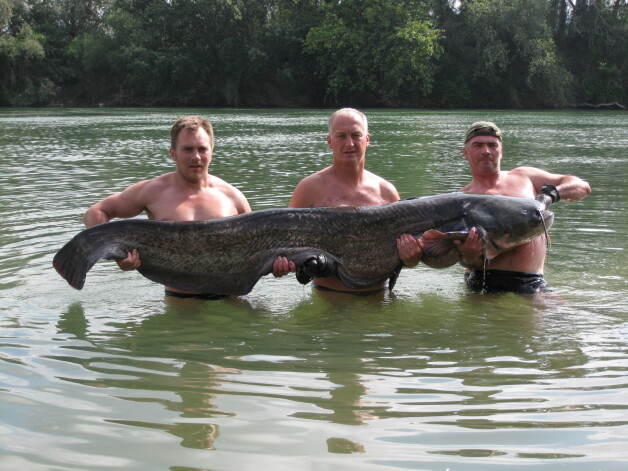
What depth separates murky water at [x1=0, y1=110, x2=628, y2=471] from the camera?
2.96 meters

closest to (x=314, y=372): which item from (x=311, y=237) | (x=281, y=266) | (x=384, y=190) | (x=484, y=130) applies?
(x=281, y=266)

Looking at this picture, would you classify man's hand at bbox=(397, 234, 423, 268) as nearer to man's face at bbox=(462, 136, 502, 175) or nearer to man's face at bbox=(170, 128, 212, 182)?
man's face at bbox=(462, 136, 502, 175)

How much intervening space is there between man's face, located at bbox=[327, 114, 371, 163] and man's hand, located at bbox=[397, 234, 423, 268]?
0.69m

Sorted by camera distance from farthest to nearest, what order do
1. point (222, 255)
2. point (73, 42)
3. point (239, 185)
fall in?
point (73, 42)
point (239, 185)
point (222, 255)

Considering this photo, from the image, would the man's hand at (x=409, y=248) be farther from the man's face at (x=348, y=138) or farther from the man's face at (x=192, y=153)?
the man's face at (x=192, y=153)

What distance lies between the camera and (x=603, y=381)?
372 cm

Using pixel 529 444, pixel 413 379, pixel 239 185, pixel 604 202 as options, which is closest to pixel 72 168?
pixel 239 185

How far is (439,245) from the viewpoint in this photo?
16.0ft

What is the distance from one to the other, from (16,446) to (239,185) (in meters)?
8.71

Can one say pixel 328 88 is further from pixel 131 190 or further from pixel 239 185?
pixel 131 190

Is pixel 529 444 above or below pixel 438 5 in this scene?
below

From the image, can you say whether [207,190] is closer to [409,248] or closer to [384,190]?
[384,190]

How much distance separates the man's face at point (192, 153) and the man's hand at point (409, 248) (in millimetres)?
1395

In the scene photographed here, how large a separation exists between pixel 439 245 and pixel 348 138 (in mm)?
972
